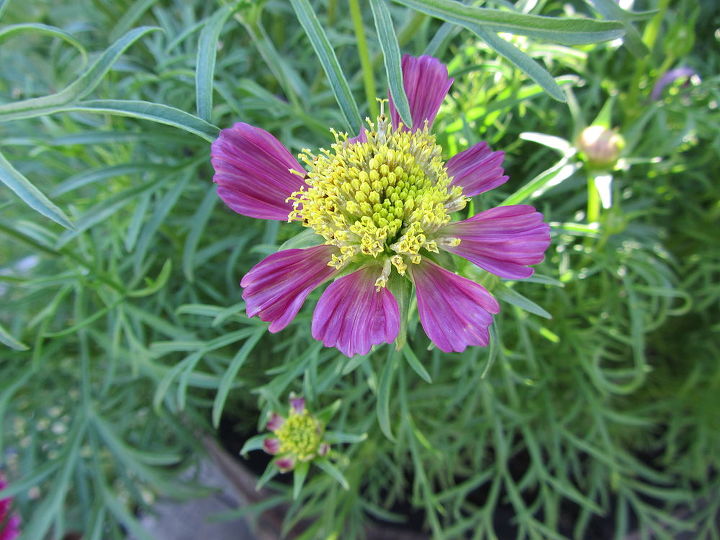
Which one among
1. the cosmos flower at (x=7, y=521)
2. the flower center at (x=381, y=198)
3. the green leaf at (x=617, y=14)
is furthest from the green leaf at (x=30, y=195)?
the cosmos flower at (x=7, y=521)

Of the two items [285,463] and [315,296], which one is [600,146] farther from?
[285,463]

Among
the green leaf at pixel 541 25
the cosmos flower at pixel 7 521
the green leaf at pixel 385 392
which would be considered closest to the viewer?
the green leaf at pixel 541 25

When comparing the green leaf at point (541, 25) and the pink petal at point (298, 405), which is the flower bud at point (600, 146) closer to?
the green leaf at point (541, 25)

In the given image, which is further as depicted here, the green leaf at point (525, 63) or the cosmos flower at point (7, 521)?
the cosmos flower at point (7, 521)

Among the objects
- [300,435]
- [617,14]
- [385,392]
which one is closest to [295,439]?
[300,435]

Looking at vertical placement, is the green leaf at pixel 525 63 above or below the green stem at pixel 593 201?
above

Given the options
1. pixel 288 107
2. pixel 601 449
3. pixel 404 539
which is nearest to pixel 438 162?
pixel 288 107
